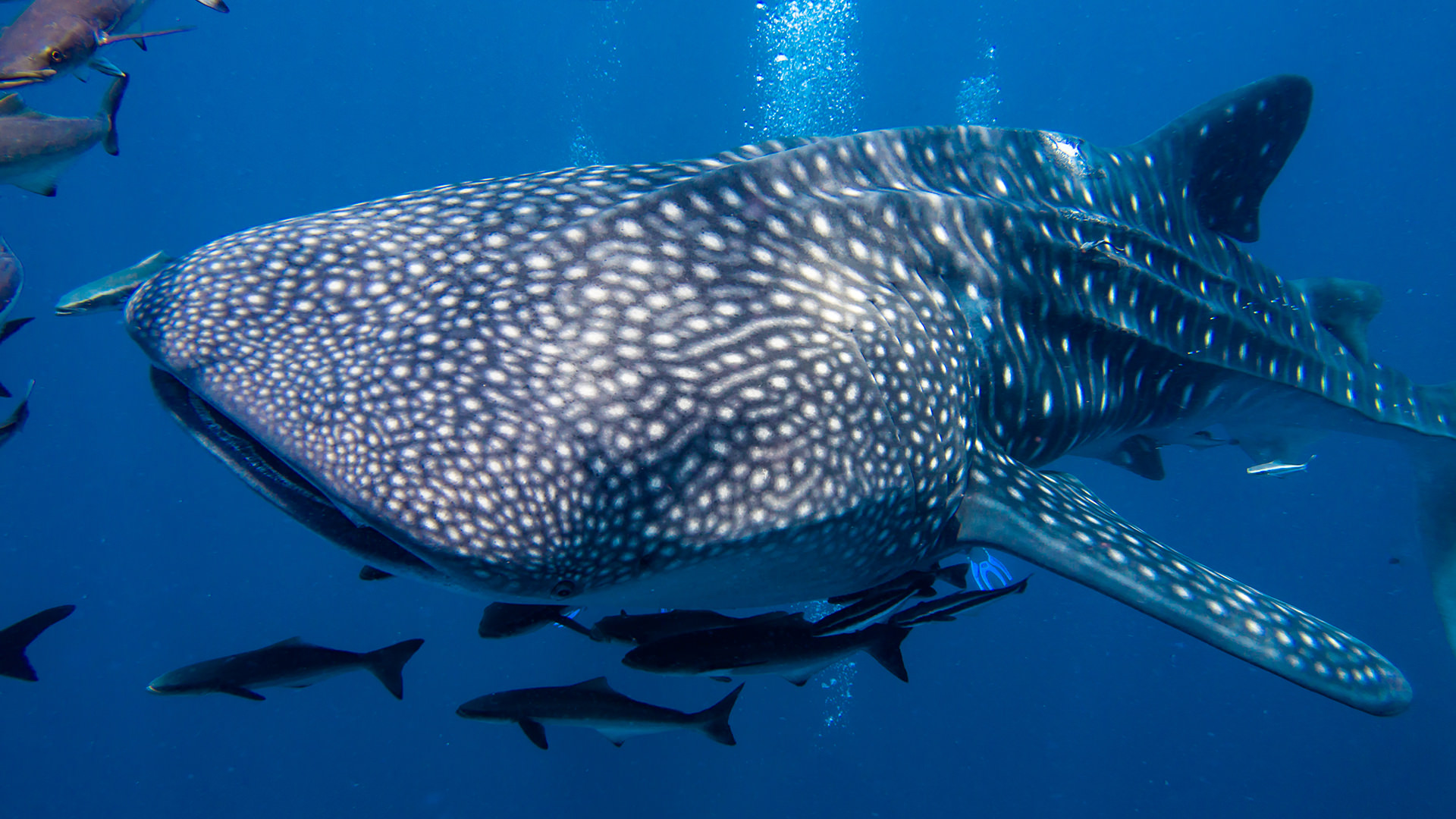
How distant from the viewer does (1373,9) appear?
47.5 m

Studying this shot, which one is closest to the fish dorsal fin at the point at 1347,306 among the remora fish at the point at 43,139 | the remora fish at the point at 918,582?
the remora fish at the point at 918,582

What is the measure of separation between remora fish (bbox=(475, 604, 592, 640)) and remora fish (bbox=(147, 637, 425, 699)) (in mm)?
1448

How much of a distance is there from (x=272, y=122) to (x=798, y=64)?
38274 millimetres

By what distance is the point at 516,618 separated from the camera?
2.39 m

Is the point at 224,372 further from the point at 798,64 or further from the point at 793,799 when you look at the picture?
the point at 798,64

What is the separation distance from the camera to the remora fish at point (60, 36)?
3.52m

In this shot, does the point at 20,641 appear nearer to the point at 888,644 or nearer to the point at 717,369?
the point at 717,369

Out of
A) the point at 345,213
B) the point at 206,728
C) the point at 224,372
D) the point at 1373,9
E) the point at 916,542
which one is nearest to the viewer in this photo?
the point at 224,372

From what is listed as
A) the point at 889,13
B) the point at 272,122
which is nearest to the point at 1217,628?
the point at 272,122

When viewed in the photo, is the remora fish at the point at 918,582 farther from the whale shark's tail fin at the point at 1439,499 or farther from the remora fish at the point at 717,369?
the whale shark's tail fin at the point at 1439,499

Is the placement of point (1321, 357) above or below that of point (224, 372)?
above

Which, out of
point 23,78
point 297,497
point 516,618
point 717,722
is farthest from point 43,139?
point 717,722

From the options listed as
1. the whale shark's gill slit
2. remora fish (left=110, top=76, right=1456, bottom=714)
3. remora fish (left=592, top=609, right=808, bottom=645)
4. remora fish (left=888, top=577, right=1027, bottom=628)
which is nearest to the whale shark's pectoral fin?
remora fish (left=110, top=76, right=1456, bottom=714)

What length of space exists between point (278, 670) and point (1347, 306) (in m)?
8.04
